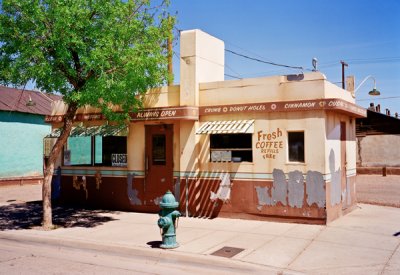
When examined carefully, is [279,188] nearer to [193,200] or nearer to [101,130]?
[193,200]

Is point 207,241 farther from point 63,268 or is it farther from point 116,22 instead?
point 116,22

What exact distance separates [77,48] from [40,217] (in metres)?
5.46

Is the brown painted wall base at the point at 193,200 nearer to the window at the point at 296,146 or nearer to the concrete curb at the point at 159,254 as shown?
the window at the point at 296,146

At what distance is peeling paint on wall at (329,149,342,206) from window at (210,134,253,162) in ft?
7.24

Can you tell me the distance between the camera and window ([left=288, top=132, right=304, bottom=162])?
11.0m

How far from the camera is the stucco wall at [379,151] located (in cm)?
3259

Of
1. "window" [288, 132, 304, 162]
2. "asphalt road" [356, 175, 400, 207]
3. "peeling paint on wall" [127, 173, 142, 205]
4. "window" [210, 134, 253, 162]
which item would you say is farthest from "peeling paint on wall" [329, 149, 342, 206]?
"peeling paint on wall" [127, 173, 142, 205]

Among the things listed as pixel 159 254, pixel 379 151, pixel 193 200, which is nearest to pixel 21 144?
pixel 193 200

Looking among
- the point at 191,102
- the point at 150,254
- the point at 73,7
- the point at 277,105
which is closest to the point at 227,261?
the point at 150,254

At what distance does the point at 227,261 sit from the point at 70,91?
6.36m

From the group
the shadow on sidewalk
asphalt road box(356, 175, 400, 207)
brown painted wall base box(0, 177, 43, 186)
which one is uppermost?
brown painted wall base box(0, 177, 43, 186)

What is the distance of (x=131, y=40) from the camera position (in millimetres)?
11328

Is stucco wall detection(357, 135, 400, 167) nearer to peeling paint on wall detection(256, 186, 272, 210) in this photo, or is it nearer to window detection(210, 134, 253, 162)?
window detection(210, 134, 253, 162)

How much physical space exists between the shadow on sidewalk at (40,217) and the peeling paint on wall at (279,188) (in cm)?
478
